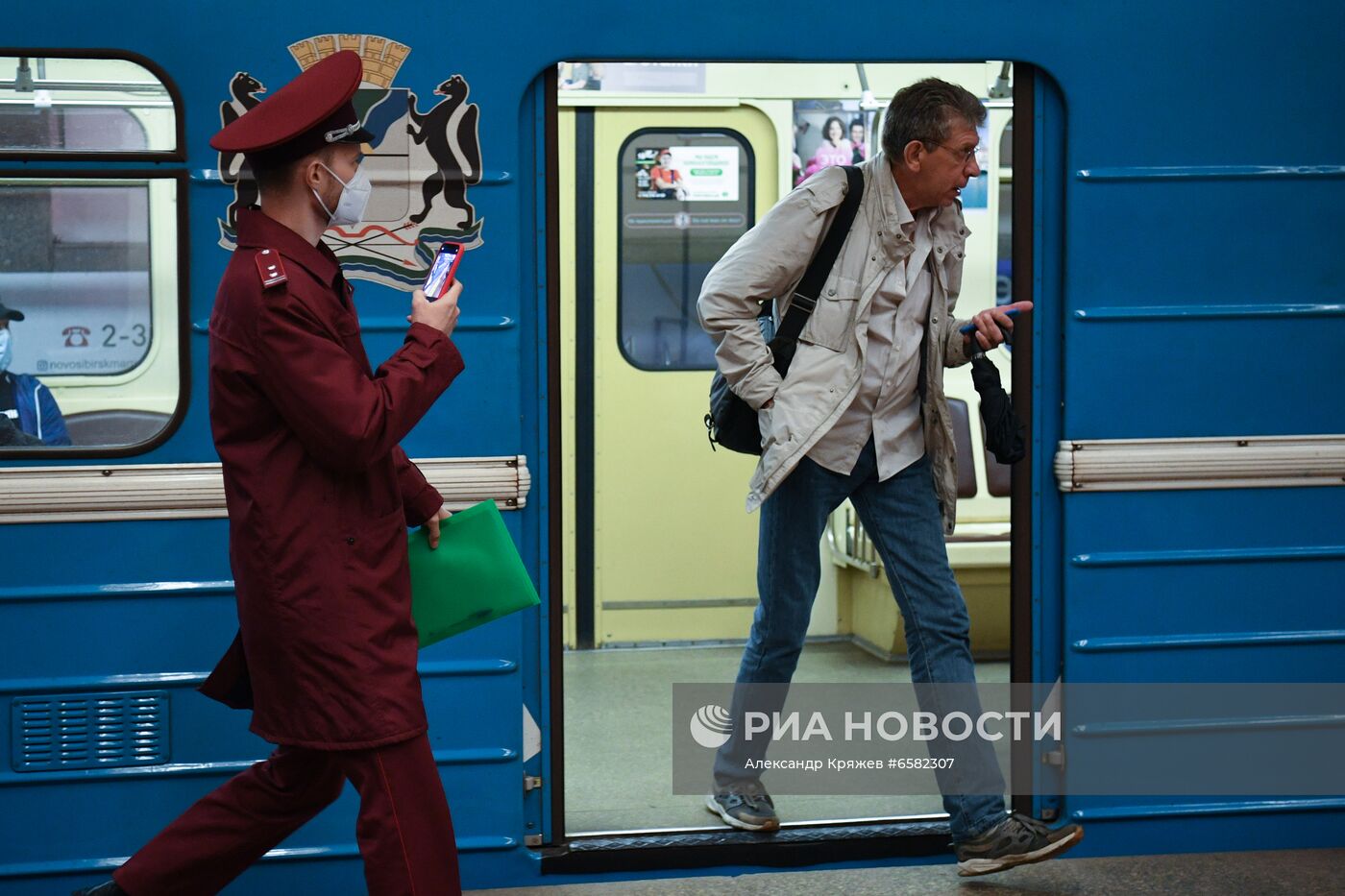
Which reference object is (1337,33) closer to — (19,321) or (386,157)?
(386,157)

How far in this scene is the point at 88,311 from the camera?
334 cm

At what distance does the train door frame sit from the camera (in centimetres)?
355

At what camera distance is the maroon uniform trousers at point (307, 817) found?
2543 millimetres

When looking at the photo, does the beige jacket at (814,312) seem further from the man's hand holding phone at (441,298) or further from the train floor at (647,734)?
the train floor at (647,734)

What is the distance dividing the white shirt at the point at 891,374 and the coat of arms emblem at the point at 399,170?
0.93 m

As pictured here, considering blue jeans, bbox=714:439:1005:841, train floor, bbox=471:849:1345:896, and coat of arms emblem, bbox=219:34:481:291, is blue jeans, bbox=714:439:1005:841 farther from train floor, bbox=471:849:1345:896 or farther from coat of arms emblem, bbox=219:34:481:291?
coat of arms emblem, bbox=219:34:481:291

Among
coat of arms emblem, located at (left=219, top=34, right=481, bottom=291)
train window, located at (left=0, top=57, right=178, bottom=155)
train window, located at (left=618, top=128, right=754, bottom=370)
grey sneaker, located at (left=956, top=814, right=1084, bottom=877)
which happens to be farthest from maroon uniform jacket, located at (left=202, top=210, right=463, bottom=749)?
train window, located at (left=618, top=128, right=754, bottom=370)

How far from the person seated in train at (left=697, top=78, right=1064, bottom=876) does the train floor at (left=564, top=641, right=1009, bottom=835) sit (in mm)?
529

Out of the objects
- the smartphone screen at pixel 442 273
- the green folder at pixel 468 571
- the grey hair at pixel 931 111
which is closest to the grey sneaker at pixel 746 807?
the green folder at pixel 468 571

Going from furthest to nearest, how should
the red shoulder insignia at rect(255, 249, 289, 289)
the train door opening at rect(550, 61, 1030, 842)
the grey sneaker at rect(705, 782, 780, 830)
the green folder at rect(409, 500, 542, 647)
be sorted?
the train door opening at rect(550, 61, 1030, 842) < the grey sneaker at rect(705, 782, 780, 830) < the green folder at rect(409, 500, 542, 647) < the red shoulder insignia at rect(255, 249, 289, 289)

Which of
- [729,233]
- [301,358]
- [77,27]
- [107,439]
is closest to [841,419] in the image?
[301,358]

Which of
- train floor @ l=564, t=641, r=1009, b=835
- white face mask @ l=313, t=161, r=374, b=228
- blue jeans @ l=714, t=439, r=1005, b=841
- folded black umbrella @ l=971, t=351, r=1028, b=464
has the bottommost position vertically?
train floor @ l=564, t=641, r=1009, b=835

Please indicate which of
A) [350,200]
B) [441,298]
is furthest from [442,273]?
[350,200]

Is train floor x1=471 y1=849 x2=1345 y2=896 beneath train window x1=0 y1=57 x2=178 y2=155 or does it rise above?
beneath
